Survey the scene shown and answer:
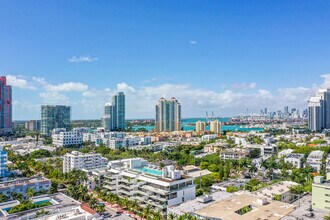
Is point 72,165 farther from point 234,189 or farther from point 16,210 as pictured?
point 234,189

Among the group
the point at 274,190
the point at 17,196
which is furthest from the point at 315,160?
the point at 17,196

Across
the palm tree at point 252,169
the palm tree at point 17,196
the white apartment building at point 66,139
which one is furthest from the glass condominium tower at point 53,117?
the palm tree at point 252,169

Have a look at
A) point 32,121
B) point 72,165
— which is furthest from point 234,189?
point 32,121

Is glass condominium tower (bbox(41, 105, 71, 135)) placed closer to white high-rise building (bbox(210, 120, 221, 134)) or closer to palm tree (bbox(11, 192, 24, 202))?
white high-rise building (bbox(210, 120, 221, 134))

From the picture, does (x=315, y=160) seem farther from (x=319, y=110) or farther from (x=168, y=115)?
(x=168, y=115)

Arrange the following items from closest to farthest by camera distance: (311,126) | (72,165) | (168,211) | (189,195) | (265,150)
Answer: (168,211), (189,195), (72,165), (265,150), (311,126)
